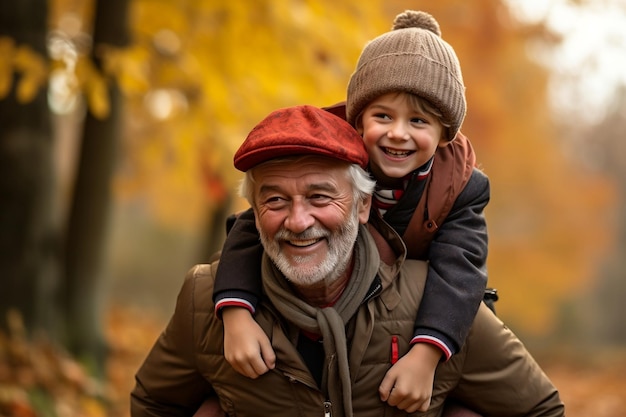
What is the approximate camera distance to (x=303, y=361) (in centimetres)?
293

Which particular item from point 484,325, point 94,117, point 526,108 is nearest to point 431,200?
point 484,325

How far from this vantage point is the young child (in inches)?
113

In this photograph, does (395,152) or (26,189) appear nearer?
(395,152)

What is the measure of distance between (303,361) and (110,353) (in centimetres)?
669

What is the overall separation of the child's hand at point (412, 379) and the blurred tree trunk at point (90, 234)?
219 inches

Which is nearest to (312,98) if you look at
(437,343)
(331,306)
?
(331,306)

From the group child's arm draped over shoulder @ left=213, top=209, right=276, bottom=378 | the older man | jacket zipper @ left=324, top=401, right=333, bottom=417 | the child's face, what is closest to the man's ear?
the older man

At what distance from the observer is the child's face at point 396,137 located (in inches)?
117

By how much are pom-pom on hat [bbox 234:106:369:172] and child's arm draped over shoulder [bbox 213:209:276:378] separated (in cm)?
31

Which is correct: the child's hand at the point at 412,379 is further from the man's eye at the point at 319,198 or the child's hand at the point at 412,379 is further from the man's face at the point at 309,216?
the man's eye at the point at 319,198

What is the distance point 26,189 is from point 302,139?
5.03 metres

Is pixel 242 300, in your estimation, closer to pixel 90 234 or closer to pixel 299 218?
pixel 299 218

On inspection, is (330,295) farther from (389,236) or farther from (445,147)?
(445,147)

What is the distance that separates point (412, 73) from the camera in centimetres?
298
